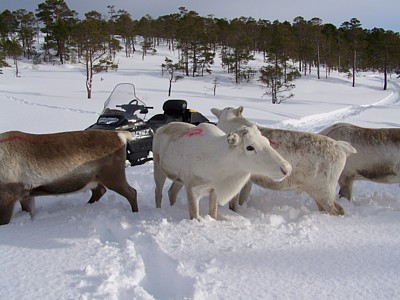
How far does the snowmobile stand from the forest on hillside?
27406 millimetres

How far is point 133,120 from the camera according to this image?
8055 mm

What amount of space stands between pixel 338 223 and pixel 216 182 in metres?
1.53

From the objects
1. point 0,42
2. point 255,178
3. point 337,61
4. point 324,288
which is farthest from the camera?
point 337,61

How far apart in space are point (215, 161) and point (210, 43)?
59493mm

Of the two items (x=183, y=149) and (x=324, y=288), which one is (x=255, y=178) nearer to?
(x=183, y=149)

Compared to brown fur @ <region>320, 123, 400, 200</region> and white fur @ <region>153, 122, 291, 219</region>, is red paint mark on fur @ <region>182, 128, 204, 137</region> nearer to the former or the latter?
white fur @ <region>153, 122, 291, 219</region>

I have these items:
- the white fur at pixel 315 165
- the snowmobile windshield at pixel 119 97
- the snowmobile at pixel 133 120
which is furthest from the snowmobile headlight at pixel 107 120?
the white fur at pixel 315 165

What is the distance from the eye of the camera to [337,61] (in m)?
59.3

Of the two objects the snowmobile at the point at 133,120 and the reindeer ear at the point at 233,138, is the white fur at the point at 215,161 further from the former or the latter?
the snowmobile at the point at 133,120

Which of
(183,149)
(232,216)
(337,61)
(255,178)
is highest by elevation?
(337,61)

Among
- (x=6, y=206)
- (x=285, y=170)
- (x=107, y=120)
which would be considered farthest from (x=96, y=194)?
(x=107, y=120)

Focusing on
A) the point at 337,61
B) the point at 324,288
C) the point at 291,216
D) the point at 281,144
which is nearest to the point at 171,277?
the point at 324,288

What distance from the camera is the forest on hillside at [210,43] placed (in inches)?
1754

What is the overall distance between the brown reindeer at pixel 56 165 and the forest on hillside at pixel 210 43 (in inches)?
1252
